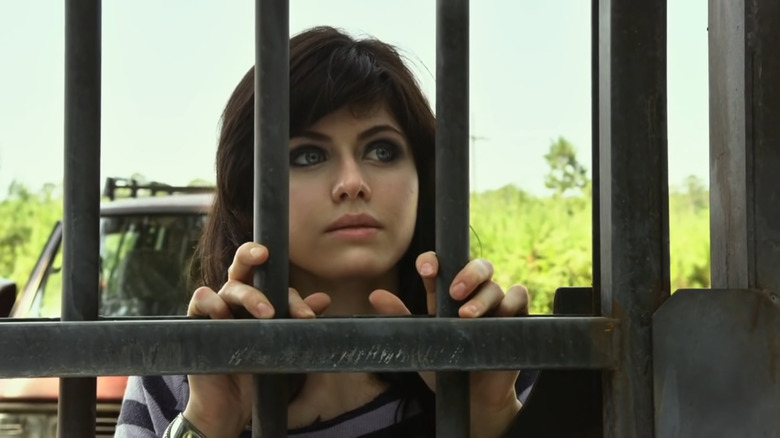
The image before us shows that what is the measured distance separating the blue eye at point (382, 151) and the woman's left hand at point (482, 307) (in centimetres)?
35

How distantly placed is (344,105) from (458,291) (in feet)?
2.25

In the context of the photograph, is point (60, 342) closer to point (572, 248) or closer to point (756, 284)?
point (756, 284)

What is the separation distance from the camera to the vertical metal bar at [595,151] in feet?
2.69

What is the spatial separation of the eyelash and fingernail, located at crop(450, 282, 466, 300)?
57cm

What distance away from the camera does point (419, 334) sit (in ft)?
2.32

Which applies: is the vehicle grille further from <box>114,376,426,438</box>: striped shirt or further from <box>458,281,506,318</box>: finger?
<box>458,281,506,318</box>: finger

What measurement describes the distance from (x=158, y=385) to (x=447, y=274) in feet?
2.99

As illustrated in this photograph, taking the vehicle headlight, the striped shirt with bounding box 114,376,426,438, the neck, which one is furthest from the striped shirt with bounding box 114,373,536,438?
the vehicle headlight

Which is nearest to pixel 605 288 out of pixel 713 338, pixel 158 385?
pixel 713 338

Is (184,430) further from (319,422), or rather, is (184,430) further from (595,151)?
(595,151)

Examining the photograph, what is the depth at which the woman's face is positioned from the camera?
1.23 metres

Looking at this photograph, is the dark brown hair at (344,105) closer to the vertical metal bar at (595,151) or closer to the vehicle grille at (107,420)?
the vertical metal bar at (595,151)

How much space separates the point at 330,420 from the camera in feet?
4.57

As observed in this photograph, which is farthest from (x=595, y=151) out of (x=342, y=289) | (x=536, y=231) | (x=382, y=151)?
(x=536, y=231)
